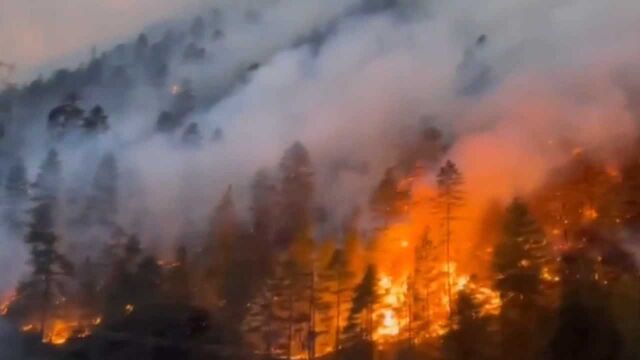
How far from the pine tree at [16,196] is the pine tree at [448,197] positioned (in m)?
1.86

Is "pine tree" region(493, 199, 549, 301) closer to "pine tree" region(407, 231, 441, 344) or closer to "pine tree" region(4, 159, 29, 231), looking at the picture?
"pine tree" region(407, 231, 441, 344)

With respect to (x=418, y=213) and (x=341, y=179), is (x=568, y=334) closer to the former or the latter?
(x=418, y=213)

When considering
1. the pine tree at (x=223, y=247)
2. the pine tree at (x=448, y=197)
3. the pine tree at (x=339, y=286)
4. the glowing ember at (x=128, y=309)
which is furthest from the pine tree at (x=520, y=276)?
the glowing ember at (x=128, y=309)

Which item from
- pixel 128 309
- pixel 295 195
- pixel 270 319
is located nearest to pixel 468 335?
pixel 270 319

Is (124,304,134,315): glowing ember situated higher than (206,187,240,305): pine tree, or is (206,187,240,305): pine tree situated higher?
(206,187,240,305): pine tree

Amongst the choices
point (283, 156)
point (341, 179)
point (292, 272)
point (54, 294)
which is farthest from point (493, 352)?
point (54, 294)

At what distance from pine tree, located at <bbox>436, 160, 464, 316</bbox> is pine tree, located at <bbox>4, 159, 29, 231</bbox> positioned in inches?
73.0

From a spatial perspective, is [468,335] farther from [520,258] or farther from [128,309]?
[128,309]

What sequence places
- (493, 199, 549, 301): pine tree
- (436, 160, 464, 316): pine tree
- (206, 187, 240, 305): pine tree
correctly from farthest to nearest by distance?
1. (206, 187, 240, 305): pine tree
2. (436, 160, 464, 316): pine tree
3. (493, 199, 549, 301): pine tree

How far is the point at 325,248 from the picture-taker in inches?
136

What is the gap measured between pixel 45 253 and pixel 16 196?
411mm

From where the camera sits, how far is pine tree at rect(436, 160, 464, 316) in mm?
3424

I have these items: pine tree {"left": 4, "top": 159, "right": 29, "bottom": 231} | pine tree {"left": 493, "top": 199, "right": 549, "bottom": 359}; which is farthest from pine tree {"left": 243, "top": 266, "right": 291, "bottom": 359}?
pine tree {"left": 4, "top": 159, "right": 29, "bottom": 231}

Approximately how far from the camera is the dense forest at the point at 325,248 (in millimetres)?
3143
